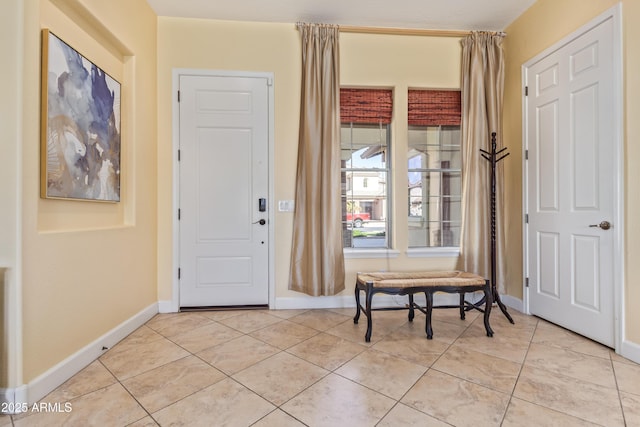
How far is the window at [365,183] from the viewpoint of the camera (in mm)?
3270

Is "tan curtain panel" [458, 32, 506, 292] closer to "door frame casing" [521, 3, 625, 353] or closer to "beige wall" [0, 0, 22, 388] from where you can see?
"door frame casing" [521, 3, 625, 353]

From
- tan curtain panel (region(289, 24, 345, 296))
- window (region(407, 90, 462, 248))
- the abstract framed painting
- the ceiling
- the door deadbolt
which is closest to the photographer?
the abstract framed painting

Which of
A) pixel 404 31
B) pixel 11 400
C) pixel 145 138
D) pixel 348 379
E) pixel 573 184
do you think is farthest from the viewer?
pixel 404 31

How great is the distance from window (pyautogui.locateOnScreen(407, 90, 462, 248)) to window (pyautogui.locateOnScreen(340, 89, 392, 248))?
284mm

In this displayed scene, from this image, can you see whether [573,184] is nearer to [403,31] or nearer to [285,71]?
[403,31]

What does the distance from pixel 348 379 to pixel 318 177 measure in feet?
5.97

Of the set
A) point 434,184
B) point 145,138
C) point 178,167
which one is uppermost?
point 145,138

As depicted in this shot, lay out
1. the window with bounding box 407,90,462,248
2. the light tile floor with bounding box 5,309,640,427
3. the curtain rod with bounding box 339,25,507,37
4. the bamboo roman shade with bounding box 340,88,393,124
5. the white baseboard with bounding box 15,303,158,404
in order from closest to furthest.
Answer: the light tile floor with bounding box 5,309,640,427, the white baseboard with bounding box 15,303,158,404, the curtain rod with bounding box 339,25,507,37, the bamboo roman shade with bounding box 340,88,393,124, the window with bounding box 407,90,462,248

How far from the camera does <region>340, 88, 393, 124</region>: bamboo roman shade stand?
319 cm

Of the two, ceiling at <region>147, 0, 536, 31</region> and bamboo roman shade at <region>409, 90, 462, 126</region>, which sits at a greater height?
ceiling at <region>147, 0, 536, 31</region>

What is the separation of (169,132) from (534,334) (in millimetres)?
3798

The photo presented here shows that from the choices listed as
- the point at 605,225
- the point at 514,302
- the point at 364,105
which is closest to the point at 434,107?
the point at 364,105

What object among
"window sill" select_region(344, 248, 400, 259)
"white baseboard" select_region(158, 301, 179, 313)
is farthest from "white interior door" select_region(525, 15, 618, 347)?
"white baseboard" select_region(158, 301, 179, 313)

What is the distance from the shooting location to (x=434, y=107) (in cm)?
325
